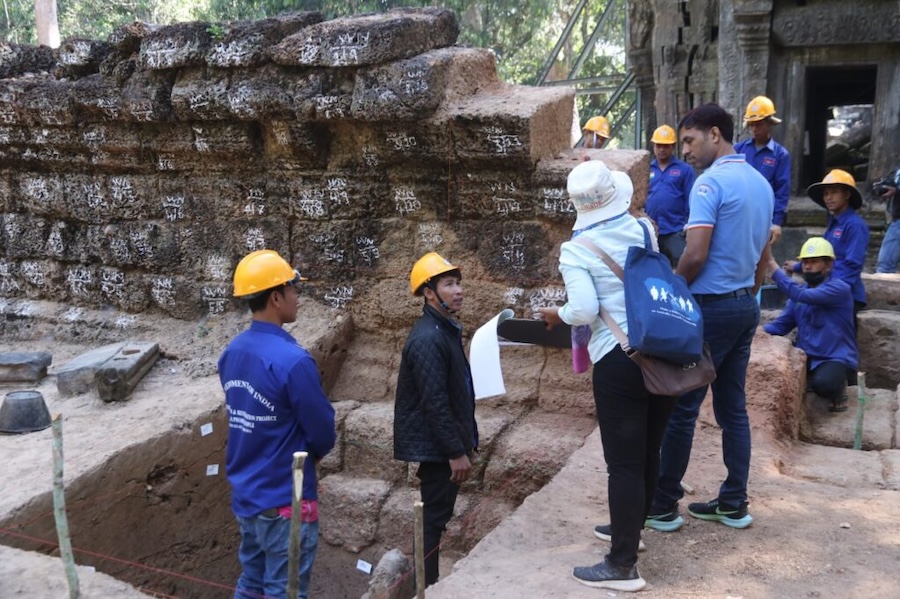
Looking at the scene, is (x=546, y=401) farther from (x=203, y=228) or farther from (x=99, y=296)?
(x=99, y=296)

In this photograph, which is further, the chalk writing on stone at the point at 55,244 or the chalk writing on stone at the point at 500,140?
the chalk writing on stone at the point at 55,244

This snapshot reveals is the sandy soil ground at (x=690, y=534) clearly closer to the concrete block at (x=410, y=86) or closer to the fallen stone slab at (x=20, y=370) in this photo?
the fallen stone slab at (x=20, y=370)

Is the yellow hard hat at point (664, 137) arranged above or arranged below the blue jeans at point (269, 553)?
above

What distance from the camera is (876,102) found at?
39.7ft

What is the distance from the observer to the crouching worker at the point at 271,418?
329 cm

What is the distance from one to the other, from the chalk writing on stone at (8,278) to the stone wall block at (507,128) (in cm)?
431

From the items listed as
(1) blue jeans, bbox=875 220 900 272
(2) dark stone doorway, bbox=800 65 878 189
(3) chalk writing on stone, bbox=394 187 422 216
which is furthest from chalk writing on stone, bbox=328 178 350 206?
(2) dark stone doorway, bbox=800 65 878 189

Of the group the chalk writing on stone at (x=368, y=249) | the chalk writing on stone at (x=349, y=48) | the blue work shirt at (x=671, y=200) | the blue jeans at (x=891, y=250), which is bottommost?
the blue jeans at (x=891, y=250)

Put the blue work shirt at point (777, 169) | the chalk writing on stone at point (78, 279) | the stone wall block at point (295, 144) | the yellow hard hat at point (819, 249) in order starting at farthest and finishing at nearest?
the chalk writing on stone at point (78, 279)
the blue work shirt at point (777, 169)
the yellow hard hat at point (819, 249)
the stone wall block at point (295, 144)

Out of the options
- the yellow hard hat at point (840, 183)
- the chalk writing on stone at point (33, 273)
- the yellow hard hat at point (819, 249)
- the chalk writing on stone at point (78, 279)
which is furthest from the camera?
the chalk writing on stone at point (33, 273)

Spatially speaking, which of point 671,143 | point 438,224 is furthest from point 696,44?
point 438,224

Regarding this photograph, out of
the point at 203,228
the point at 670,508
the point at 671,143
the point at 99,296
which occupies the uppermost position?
the point at 671,143

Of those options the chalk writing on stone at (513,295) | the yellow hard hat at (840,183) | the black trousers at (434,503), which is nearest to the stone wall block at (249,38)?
the chalk writing on stone at (513,295)

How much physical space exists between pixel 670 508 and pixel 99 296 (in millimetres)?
5087
